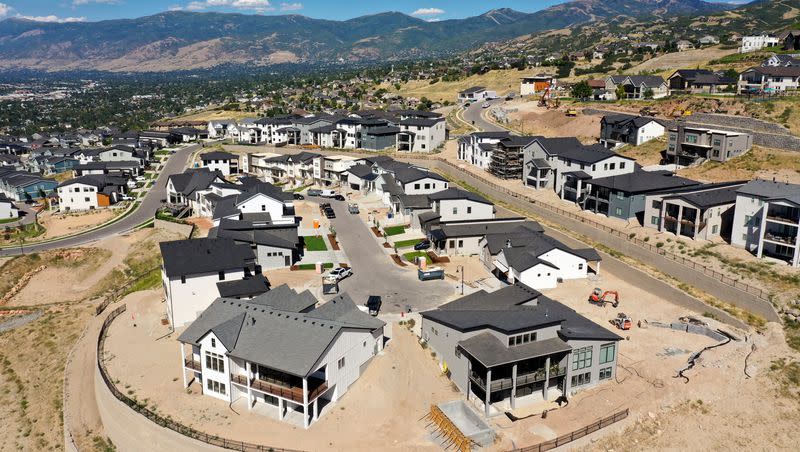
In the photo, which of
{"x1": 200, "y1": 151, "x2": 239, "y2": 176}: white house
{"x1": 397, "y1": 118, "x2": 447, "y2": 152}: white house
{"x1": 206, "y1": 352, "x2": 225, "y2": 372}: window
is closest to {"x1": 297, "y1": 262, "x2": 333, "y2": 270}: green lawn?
{"x1": 206, "y1": 352, "x2": 225, "y2": 372}: window

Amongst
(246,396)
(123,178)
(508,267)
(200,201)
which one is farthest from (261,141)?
(246,396)

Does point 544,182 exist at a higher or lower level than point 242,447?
higher

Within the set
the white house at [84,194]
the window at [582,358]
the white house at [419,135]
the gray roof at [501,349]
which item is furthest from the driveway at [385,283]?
the white house at [84,194]

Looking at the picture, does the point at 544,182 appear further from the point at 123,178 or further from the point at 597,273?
the point at 123,178

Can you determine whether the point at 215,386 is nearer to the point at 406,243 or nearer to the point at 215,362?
the point at 215,362

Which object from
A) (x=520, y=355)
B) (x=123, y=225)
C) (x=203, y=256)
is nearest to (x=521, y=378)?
(x=520, y=355)

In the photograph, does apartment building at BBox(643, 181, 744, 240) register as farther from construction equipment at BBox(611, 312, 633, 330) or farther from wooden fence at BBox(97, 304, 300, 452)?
wooden fence at BBox(97, 304, 300, 452)

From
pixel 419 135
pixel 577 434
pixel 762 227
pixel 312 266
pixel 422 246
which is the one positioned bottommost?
pixel 577 434

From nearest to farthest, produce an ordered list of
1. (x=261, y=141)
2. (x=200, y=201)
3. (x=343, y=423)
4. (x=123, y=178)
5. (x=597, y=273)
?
1. (x=343, y=423)
2. (x=597, y=273)
3. (x=200, y=201)
4. (x=123, y=178)
5. (x=261, y=141)
